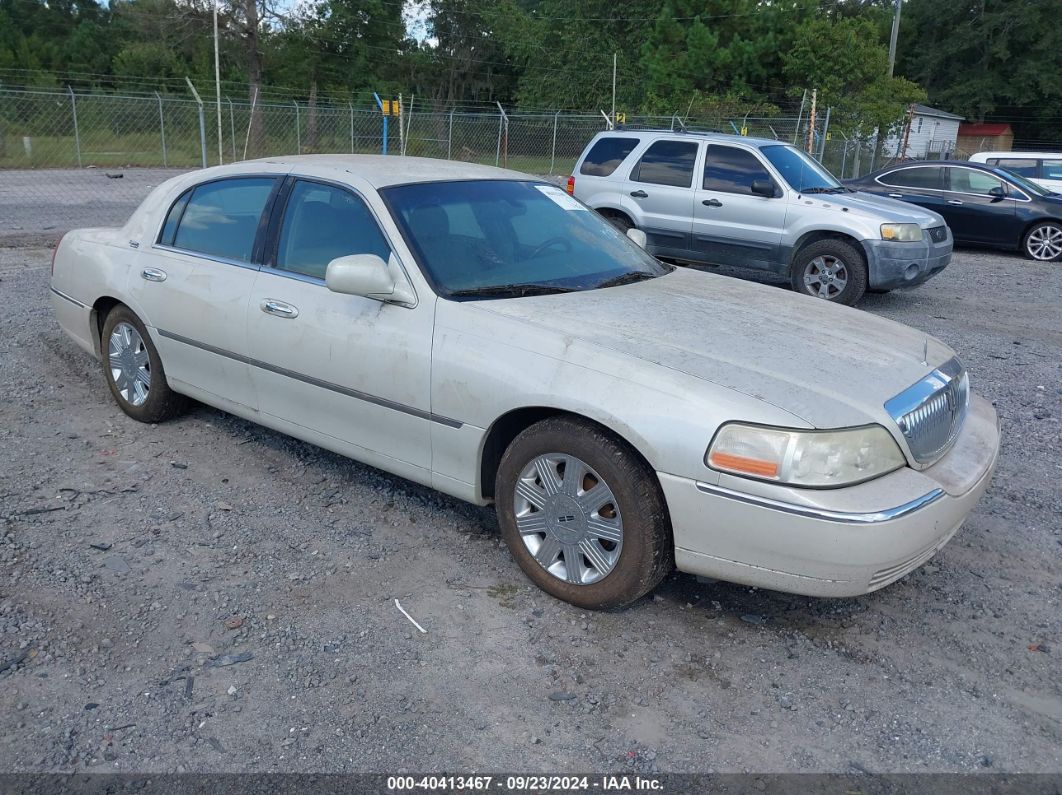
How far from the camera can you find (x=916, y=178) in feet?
46.7

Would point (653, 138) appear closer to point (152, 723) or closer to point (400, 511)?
point (400, 511)

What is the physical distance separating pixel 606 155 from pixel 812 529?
343 inches

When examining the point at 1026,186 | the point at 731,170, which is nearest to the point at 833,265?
the point at 731,170

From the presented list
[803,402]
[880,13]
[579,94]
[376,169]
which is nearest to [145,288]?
[376,169]

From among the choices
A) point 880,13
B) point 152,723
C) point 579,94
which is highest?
point 880,13

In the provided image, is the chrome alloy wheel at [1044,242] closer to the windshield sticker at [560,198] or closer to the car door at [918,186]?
the car door at [918,186]

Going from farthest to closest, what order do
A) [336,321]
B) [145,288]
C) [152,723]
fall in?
1. [145,288]
2. [336,321]
3. [152,723]

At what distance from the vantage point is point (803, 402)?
3080 millimetres

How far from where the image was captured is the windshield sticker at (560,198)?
476 cm

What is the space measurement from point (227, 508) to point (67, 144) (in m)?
25.5

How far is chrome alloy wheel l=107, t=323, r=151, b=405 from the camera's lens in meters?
5.23

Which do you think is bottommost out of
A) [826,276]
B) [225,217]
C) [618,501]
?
[618,501]

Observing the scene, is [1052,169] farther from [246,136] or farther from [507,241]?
[246,136]

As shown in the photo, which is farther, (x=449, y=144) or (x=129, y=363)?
(x=449, y=144)
